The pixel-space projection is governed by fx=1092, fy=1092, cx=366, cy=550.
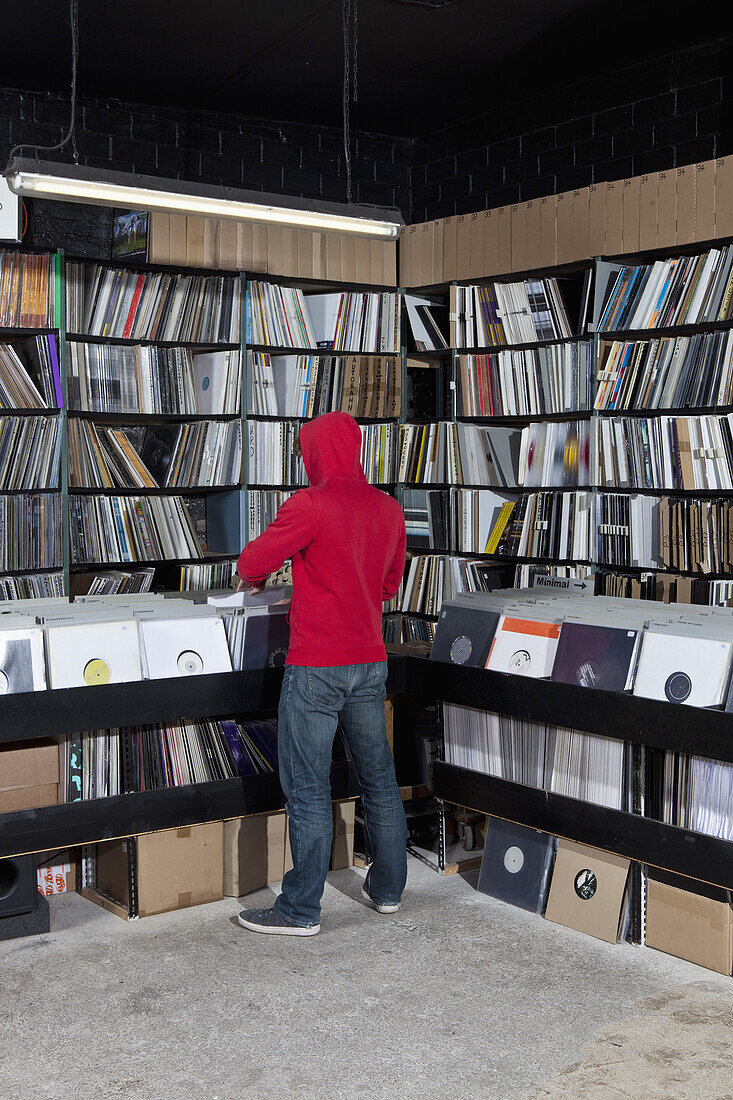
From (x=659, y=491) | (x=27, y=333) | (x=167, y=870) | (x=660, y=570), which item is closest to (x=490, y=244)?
(x=659, y=491)

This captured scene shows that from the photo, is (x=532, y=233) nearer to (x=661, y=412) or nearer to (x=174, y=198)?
(x=661, y=412)

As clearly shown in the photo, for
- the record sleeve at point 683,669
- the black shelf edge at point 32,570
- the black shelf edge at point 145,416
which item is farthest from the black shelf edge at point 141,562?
the record sleeve at point 683,669

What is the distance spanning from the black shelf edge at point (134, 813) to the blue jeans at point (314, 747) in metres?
0.30

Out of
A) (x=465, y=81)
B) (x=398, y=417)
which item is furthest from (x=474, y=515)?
(x=465, y=81)

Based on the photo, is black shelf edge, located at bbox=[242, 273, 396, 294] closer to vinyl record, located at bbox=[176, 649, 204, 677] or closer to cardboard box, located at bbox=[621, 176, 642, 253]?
cardboard box, located at bbox=[621, 176, 642, 253]

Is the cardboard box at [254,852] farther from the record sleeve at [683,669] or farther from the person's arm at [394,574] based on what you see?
the record sleeve at [683,669]

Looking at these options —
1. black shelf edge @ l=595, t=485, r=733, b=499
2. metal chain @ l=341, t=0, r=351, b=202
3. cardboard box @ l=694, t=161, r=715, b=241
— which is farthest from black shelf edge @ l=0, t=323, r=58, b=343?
cardboard box @ l=694, t=161, r=715, b=241

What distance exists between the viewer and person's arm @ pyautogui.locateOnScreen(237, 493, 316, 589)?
3055mm

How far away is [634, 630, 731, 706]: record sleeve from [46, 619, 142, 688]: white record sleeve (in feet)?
4.83

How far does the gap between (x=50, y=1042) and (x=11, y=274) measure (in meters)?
3.32

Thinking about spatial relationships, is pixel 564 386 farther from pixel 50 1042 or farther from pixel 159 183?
pixel 50 1042

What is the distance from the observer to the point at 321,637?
312cm

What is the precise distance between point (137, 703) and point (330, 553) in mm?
733

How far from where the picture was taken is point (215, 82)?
5707 millimetres
